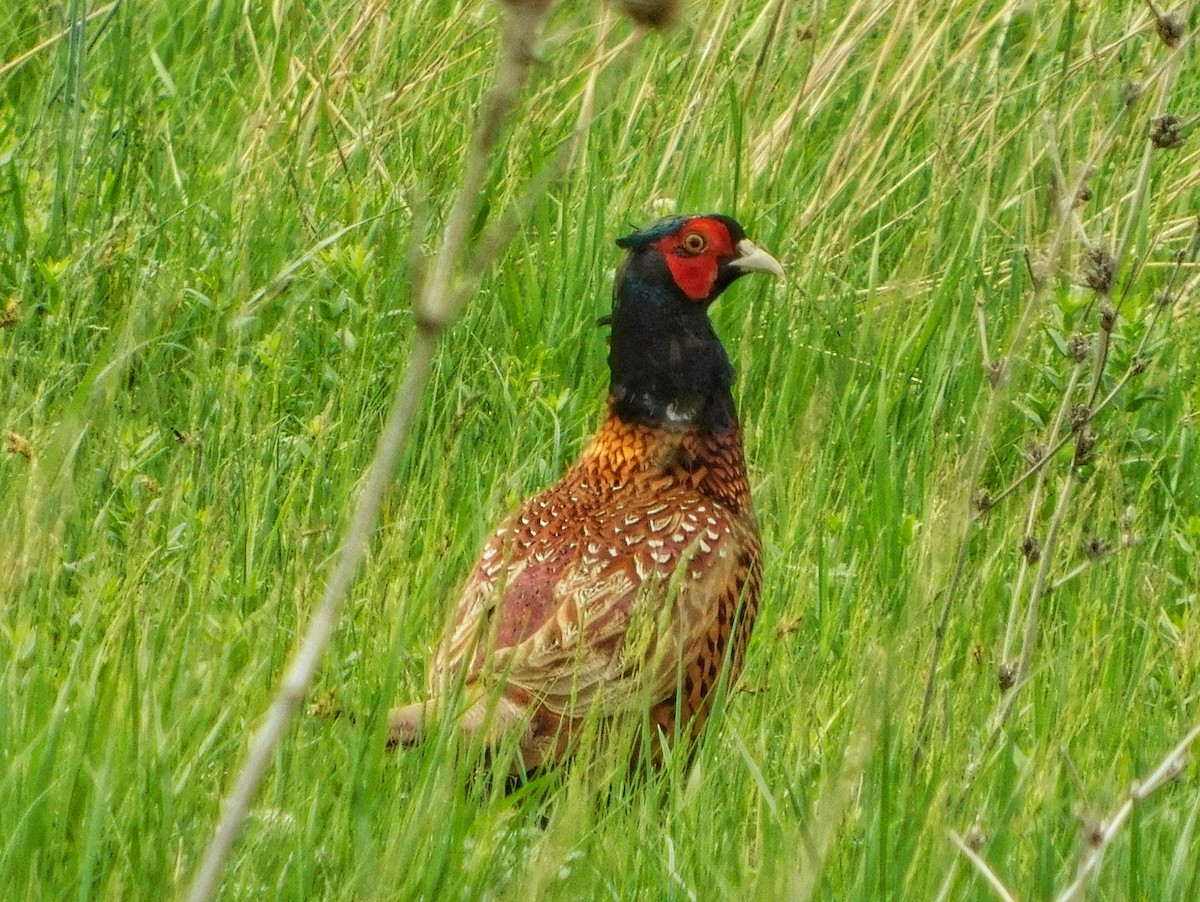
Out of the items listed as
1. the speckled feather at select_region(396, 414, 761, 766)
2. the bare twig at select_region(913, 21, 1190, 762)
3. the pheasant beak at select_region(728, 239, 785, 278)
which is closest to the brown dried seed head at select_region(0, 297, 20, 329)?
the speckled feather at select_region(396, 414, 761, 766)

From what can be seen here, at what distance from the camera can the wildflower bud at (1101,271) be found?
2666 mm

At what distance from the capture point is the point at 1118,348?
418 centimetres

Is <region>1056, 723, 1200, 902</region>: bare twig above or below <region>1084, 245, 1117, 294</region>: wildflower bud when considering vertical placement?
below

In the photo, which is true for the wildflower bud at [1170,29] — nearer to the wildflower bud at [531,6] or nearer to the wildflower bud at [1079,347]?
the wildflower bud at [1079,347]

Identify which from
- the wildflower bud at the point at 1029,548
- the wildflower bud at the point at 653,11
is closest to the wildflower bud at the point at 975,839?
the wildflower bud at the point at 1029,548

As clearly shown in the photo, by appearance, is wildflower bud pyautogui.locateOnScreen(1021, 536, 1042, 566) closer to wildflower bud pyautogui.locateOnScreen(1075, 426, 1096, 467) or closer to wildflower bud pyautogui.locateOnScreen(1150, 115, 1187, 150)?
wildflower bud pyautogui.locateOnScreen(1075, 426, 1096, 467)

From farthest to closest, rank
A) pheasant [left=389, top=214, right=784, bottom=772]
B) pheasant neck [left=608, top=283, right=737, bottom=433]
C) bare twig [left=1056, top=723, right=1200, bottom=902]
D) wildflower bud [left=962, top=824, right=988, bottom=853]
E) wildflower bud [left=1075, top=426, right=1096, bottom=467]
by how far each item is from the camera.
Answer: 1. pheasant neck [left=608, top=283, right=737, bottom=433]
2. pheasant [left=389, top=214, right=784, bottom=772]
3. wildflower bud [left=1075, top=426, right=1096, bottom=467]
4. wildflower bud [left=962, top=824, right=988, bottom=853]
5. bare twig [left=1056, top=723, right=1200, bottom=902]

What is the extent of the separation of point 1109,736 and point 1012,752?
0.54 m

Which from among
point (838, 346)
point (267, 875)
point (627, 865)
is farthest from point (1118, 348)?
point (267, 875)

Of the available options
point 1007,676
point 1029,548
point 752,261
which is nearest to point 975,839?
point 1007,676

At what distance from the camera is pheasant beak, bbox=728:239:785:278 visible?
3.88 meters

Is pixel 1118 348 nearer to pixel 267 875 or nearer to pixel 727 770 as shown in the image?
pixel 727 770

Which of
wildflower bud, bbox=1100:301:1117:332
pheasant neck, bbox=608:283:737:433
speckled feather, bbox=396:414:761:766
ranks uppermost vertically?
wildflower bud, bbox=1100:301:1117:332

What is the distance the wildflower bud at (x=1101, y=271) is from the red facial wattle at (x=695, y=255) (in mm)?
1276
